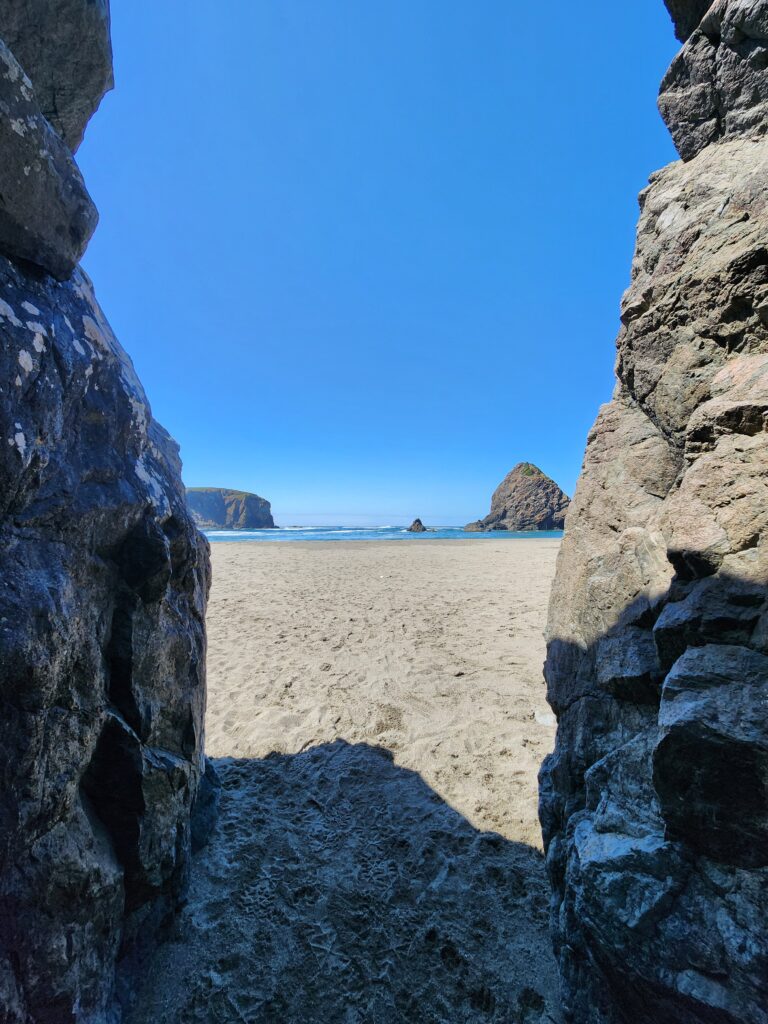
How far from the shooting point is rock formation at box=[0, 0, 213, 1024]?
1.79 metres

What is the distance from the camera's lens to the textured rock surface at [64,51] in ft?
7.97

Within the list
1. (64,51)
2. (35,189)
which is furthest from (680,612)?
(64,51)

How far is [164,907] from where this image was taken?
8.84ft

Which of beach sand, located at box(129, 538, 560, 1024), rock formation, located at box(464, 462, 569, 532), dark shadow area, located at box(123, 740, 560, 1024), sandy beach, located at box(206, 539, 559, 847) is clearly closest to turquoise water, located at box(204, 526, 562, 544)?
rock formation, located at box(464, 462, 569, 532)

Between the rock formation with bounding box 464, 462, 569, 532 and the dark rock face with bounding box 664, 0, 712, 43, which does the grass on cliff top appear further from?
the dark rock face with bounding box 664, 0, 712, 43

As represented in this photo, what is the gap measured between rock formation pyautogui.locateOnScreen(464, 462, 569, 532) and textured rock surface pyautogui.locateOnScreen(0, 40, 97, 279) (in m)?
82.0

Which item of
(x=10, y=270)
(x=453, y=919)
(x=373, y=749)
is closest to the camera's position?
(x=10, y=270)

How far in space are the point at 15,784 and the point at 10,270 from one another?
2.14 m

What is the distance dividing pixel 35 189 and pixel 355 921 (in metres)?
4.34

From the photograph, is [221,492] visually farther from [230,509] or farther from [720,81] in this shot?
[720,81]

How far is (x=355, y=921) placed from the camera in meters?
2.88

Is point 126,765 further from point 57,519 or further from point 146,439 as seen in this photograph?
point 146,439

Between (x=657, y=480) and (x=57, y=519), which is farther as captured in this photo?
(x=657, y=480)

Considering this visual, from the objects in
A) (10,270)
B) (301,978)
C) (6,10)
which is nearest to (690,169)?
(10,270)
